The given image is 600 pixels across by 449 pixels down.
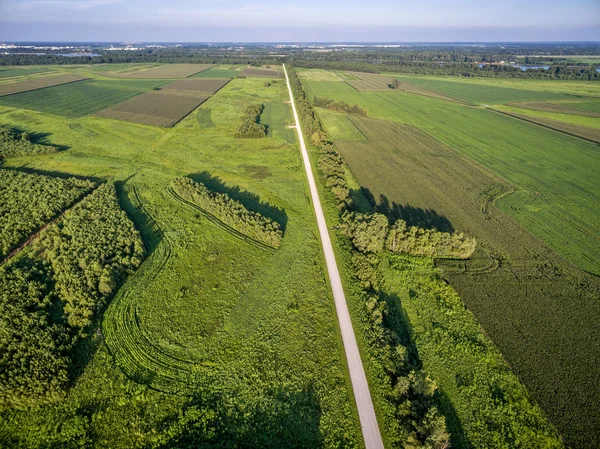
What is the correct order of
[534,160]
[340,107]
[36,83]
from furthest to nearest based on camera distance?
[36,83], [340,107], [534,160]

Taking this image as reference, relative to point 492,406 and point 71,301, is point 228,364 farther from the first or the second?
point 492,406

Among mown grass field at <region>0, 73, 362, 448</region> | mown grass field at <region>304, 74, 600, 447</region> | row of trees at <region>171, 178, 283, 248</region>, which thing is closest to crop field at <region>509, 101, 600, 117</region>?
mown grass field at <region>304, 74, 600, 447</region>

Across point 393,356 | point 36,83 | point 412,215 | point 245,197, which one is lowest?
point 393,356

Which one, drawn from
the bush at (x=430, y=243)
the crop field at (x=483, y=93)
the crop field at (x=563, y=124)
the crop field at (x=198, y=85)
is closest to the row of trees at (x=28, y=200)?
the bush at (x=430, y=243)

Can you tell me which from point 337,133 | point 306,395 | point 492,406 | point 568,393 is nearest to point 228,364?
point 306,395

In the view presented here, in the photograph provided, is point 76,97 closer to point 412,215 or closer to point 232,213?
point 232,213

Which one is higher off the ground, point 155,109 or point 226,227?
point 155,109

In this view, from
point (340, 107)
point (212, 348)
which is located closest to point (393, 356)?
point (212, 348)
